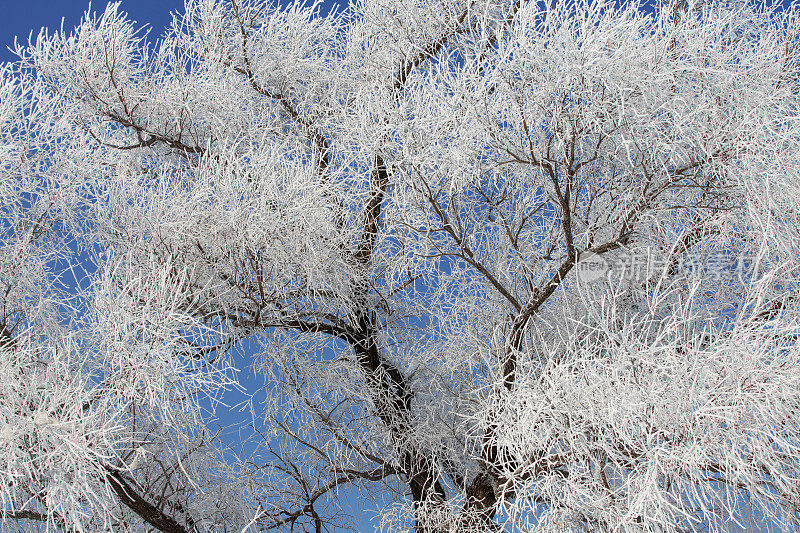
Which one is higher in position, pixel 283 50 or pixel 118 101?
pixel 283 50

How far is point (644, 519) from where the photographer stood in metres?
2.40

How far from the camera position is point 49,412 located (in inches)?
98.0

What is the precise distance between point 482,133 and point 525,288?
3.50ft

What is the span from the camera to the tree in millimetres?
2564

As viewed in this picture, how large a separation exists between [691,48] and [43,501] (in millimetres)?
3390

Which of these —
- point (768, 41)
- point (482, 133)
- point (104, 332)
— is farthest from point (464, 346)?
point (768, 41)

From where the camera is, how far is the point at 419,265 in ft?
12.1

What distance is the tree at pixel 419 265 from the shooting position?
256cm

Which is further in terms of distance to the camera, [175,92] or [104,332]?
[175,92]

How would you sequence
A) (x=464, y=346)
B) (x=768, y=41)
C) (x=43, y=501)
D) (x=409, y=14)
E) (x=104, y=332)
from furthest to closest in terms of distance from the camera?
(x=409, y=14)
(x=768, y=41)
(x=464, y=346)
(x=104, y=332)
(x=43, y=501)

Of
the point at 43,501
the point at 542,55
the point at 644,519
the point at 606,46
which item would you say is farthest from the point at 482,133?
the point at 43,501

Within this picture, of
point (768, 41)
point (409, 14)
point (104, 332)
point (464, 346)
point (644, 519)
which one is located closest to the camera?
point (644, 519)

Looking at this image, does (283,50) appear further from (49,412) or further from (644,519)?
A: (644,519)

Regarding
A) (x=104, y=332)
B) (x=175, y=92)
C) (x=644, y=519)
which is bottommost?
(x=644, y=519)
